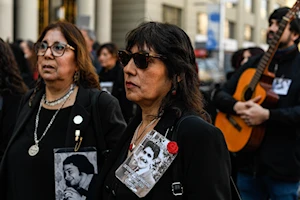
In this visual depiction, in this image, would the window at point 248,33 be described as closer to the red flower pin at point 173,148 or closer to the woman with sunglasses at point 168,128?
the woman with sunglasses at point 168,128

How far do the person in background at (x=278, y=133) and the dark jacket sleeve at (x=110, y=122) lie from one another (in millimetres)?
1340

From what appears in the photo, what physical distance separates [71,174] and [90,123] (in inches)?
15.1

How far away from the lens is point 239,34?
48062 mm

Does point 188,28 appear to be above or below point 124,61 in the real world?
above

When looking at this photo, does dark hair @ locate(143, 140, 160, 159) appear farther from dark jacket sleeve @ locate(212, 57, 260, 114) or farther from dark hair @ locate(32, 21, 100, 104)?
dark jacket sleeve @ locate(212, 57, 260, 114)

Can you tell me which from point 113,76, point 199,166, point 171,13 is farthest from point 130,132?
point 171,13

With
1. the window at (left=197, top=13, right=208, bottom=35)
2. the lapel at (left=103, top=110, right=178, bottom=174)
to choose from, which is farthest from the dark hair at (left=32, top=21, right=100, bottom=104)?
the window at (left=197, top=13, right=208, bottom=35)

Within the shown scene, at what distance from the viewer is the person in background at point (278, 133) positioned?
13.2 feet

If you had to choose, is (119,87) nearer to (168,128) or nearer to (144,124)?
(144,124)

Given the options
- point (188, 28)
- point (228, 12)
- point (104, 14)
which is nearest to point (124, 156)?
point (104, 14)

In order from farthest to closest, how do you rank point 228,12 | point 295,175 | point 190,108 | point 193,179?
point 228,12 < point 295,175 < point 190,108 < point 193,179

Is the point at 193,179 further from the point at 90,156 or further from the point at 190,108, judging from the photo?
the point at 90,156

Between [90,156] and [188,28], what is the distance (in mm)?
36834

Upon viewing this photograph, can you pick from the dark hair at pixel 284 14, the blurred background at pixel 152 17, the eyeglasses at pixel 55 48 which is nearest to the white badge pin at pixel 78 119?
the eyeglasses at pixel 55 48
